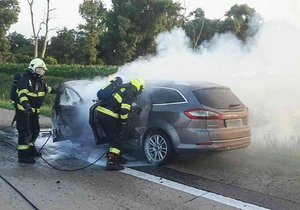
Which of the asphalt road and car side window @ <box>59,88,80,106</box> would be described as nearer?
the asphalt road

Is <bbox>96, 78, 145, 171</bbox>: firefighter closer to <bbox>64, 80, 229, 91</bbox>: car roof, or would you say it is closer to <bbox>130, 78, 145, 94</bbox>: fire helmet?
<bbox>130, 78, 145, 94</bbox>: fire helmet

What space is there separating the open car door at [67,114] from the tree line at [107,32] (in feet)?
55.2

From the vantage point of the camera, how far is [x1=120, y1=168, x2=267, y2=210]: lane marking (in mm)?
4961

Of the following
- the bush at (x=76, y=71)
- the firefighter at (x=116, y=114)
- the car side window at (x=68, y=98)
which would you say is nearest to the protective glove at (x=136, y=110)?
the firefighter at (x=116, y=114)

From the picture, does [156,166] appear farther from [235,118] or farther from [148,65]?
[148,65]

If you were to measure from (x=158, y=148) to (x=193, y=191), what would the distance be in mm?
1465

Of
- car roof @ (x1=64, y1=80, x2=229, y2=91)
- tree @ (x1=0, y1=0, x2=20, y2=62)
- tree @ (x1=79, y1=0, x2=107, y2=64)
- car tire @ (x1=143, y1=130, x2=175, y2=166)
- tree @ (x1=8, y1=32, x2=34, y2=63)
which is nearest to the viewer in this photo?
car tire @ (x1=143, y1=130, x2=175, y2=166)

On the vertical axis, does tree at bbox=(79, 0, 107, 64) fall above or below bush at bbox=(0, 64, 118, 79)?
above

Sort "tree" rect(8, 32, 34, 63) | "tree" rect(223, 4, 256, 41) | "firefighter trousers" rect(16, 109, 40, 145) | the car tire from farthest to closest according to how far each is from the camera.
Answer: "tree" rect(8, 32, 34, 63)
"tree" rect(223, 4, 256, 41)
"firefighter trousers" rect(16, 109, 40, 145)
the car tire

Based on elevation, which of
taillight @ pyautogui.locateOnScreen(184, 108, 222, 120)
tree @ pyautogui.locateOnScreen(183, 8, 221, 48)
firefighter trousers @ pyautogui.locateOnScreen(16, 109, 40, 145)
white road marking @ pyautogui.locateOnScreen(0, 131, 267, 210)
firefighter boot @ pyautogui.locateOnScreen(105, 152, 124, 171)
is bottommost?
white road marking @ pyautogui.locateOnScreen(0, 131, 267, 210)

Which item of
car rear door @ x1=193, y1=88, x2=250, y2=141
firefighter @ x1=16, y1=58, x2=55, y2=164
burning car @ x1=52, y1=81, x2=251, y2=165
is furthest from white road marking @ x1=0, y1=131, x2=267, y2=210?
firefighter @ x1=16, y1=58, x2=55, y2=164

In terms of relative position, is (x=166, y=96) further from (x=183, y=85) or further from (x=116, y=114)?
(x=116, y=114)

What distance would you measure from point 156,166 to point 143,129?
679 mm

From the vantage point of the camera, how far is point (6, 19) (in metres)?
48.8
